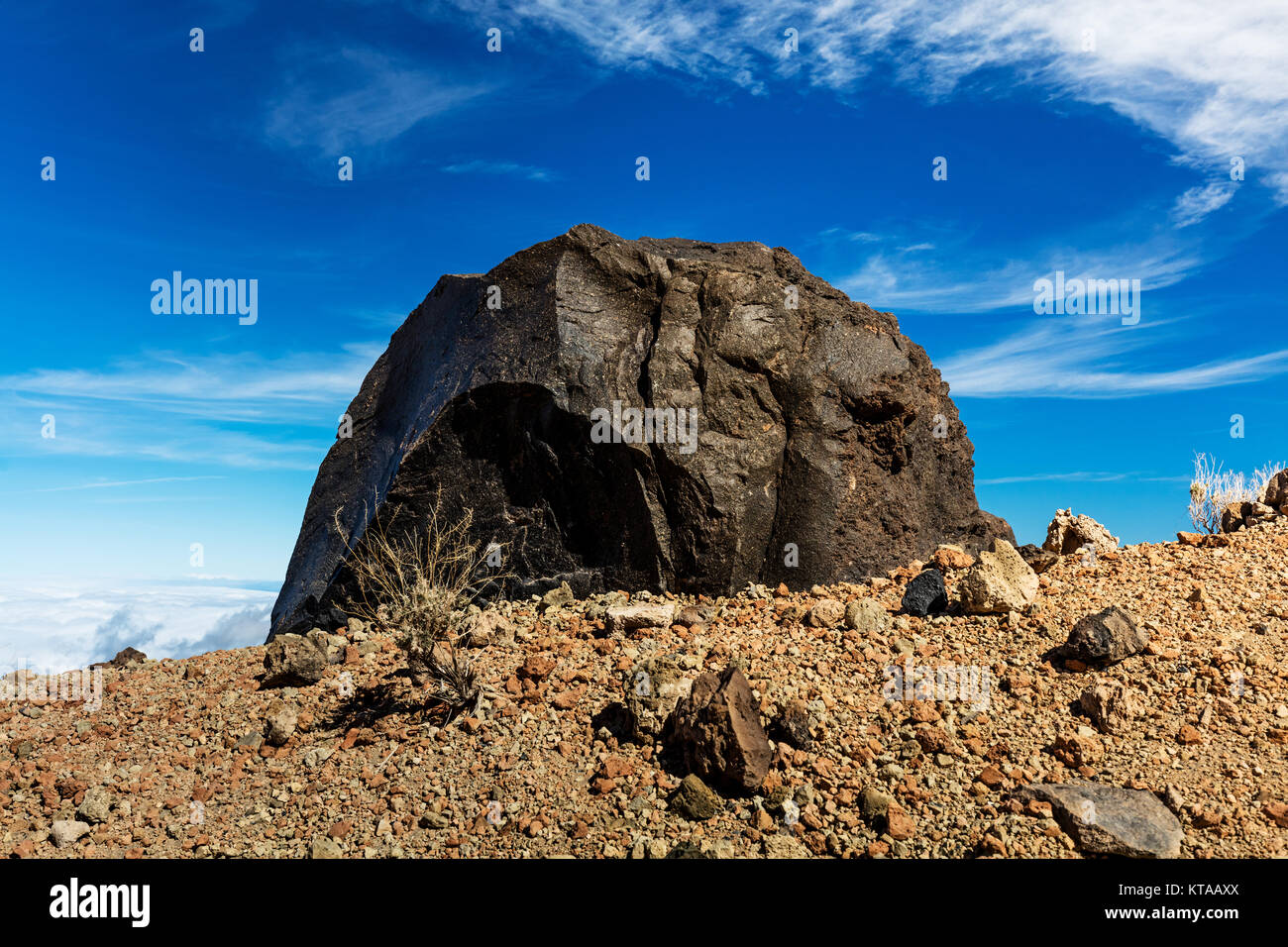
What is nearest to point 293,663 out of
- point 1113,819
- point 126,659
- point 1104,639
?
point 126,659

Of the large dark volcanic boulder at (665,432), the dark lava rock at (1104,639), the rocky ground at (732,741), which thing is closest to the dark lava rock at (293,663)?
the rocky ground at (732,741)

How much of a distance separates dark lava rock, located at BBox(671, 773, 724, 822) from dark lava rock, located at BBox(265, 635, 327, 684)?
3.60 metres

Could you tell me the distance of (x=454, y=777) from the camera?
588cm

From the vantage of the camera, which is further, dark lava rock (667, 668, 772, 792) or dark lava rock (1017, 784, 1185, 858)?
dark lava rock (667, 668, 772, 792)

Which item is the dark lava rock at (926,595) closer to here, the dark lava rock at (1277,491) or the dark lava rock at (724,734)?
the dark lava rock at (724,734)

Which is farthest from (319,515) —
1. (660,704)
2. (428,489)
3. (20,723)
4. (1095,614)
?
(1095,614)

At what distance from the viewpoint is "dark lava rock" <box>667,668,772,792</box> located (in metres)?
5.40

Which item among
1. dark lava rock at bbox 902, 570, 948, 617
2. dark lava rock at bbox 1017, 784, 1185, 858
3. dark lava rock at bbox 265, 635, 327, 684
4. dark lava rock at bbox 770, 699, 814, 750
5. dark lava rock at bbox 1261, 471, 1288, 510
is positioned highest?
dark lava rock at bbox 1261, 471, 1288, 510

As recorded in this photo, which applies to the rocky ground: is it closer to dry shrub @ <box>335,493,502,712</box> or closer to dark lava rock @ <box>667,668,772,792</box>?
dark lava rock @ <box>667,668,772,792</box>

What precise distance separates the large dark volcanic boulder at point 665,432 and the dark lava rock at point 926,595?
37.9 inches

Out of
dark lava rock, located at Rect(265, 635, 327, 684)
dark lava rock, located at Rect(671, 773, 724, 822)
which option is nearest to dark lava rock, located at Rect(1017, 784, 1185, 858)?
dark lava rock, located at Rect(671, 773, 724, 822)

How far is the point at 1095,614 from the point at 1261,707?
1148 mm

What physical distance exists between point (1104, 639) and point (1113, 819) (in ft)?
5.54

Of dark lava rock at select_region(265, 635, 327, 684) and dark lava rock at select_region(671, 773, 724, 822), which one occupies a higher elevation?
dark lava rock at select_region(265, 635, 327, 684)
